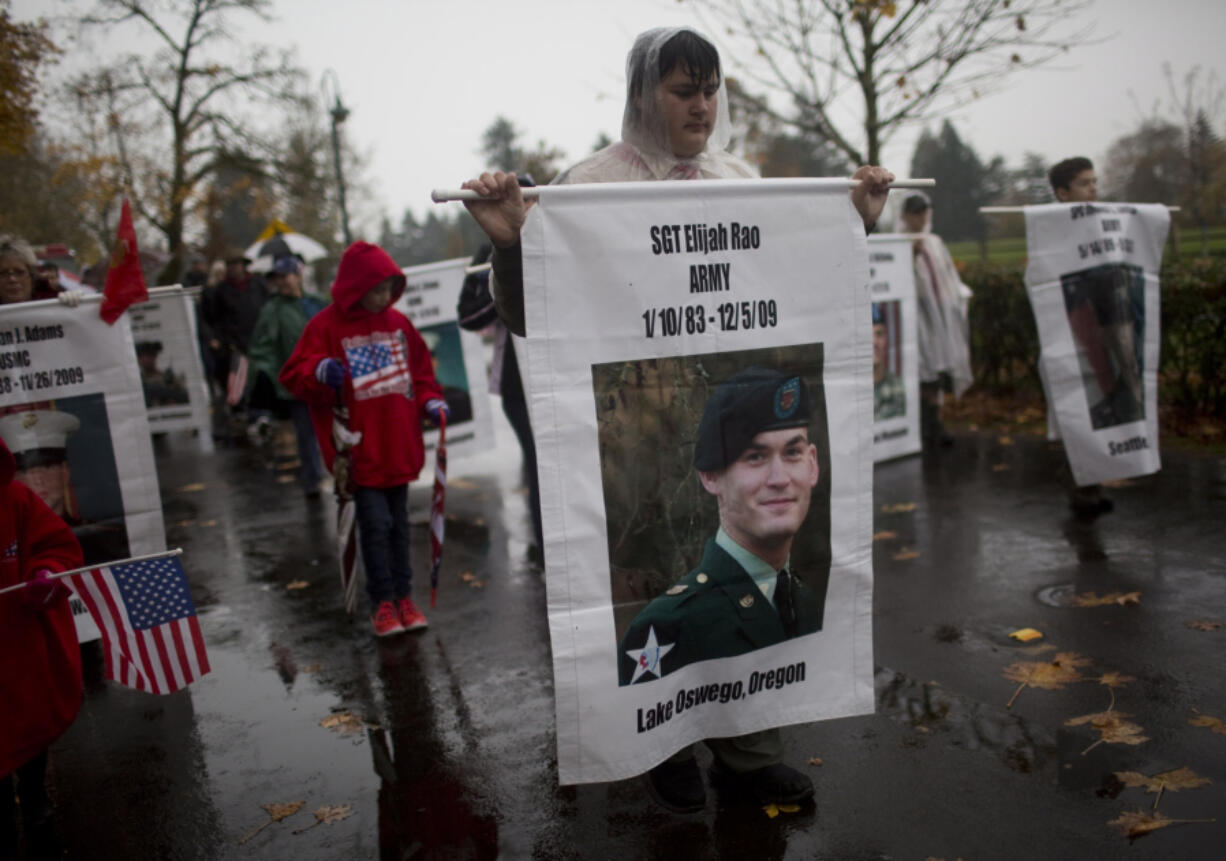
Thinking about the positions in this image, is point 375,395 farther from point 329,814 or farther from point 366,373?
point 329,814

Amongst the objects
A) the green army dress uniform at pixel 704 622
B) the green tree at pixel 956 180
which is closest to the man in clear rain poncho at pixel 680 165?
the green army dress uniform at pixel 704 622

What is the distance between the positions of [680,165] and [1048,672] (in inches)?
99.0

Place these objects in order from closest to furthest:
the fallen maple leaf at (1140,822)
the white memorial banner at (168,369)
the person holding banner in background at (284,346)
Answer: the fallen maple leaf at (1140,822) < the person holding banner in background at (284,346) < the white memorial banner at (168,369)

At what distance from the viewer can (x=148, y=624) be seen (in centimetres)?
347

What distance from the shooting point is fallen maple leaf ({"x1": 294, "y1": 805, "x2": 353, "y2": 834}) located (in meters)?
3.31

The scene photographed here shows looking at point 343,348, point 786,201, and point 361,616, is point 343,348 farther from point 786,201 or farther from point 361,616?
point 786,201

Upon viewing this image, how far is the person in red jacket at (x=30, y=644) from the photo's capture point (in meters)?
3.03

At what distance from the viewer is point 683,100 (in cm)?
314

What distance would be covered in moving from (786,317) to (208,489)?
840 centimetres

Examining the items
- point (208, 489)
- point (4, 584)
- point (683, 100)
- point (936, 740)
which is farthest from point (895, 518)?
point (208, 489)

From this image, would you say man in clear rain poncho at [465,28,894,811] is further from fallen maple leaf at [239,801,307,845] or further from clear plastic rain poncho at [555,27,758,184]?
fallen maple leaf at [239,801,307,845]

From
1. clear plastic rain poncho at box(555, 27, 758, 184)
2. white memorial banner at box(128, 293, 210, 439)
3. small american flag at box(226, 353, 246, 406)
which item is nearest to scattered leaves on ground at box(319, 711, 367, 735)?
clear plastic rain poncho at box(555, 27, 758, 184)

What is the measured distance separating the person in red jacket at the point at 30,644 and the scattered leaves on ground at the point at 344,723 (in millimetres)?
1078

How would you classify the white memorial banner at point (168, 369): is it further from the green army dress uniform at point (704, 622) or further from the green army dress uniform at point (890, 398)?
the green army dress uniform at point (704, 622)
